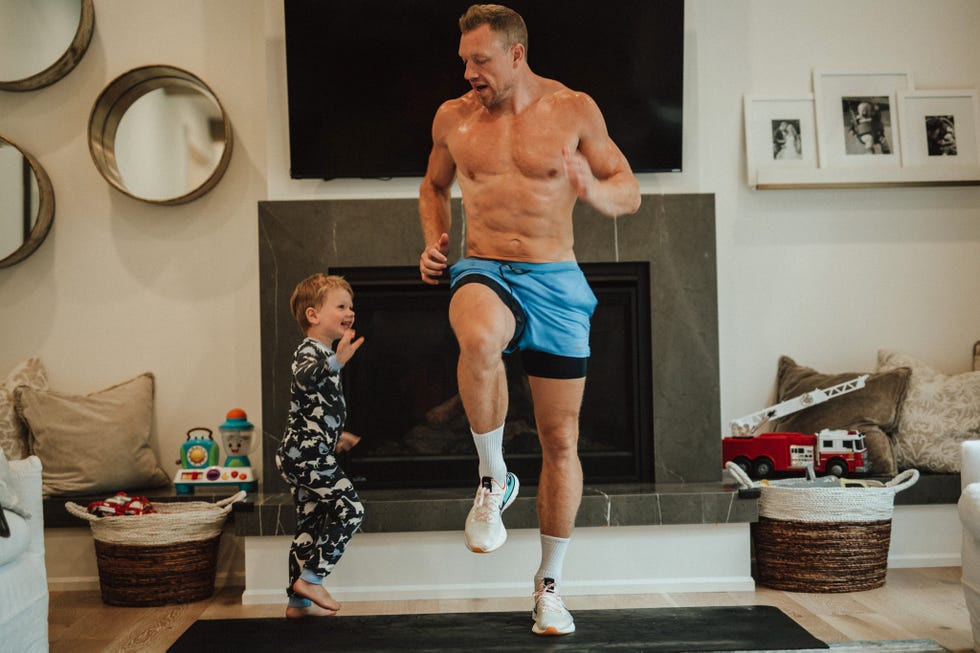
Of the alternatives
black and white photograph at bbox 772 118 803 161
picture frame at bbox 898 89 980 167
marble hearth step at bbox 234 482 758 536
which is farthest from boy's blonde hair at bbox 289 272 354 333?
picture frame at bbox 898 89 980 167

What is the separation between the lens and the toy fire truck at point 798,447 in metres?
4.01

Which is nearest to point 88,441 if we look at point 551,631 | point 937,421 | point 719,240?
point 551,631

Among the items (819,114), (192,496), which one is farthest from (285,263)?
(819,114)

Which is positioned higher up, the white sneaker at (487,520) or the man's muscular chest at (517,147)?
the man's muscular chest at (517,147)

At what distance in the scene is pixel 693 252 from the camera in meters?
4.16

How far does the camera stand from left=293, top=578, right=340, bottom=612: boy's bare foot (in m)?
3.29

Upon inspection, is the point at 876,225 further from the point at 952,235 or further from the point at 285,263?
the point at 285,263

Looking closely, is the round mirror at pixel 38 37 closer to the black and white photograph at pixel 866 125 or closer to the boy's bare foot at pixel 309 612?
the boy's bare foot at pixel 309 612

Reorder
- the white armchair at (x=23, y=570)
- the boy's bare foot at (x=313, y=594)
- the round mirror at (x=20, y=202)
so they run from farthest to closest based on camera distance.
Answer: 1. the round mirror at (x=20, y=202)
2. the boy's bare foot at (x=313, y=594)
3. the white armchair at (x=23, y=570)

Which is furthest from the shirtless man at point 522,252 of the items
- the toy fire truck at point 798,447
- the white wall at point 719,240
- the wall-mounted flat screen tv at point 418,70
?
the white wall at point 719,240

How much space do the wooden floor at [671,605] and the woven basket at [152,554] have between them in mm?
55

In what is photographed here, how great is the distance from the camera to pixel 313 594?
10.8ft

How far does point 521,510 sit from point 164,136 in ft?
7.32

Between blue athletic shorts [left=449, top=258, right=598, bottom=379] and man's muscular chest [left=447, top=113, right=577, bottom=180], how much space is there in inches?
9.8
